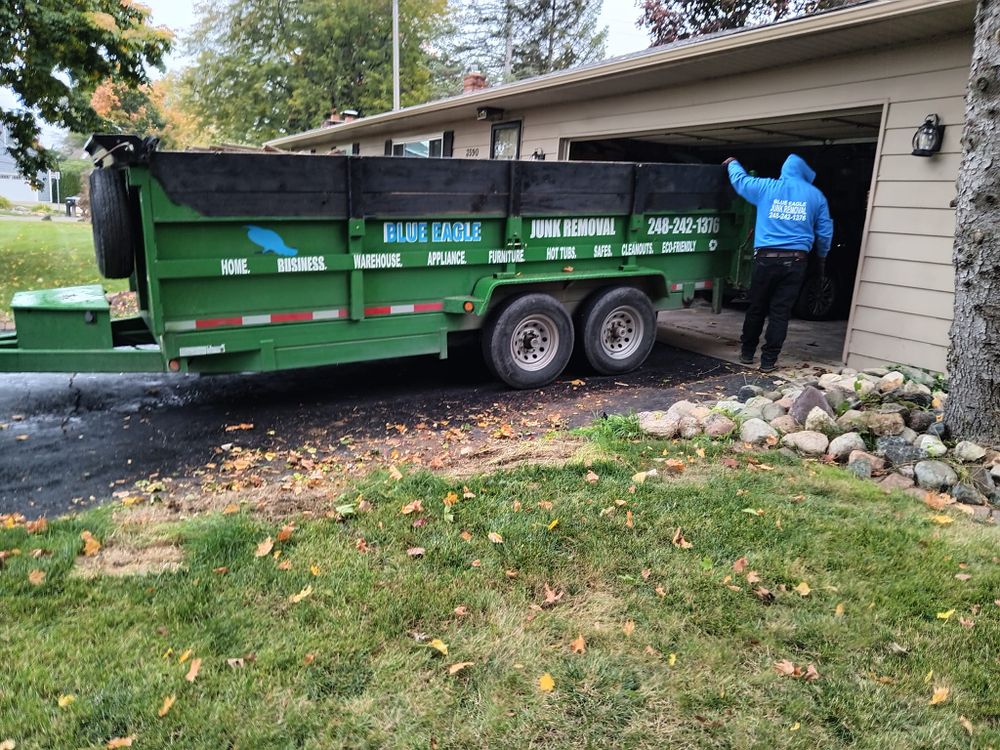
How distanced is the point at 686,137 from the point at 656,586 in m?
8.89

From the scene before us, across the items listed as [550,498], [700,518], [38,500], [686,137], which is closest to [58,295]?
[38,500]

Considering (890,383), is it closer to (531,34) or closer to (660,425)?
(660,425)

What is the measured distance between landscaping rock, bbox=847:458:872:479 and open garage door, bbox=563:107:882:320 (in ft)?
20.8

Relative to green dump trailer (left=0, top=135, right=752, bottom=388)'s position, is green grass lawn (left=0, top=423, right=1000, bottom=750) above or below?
below

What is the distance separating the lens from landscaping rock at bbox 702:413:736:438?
546 centimetres

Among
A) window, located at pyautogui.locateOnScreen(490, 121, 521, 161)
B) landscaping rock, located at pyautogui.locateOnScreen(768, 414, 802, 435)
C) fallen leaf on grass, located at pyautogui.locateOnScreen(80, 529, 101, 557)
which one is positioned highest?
window, located at pyautogui.locateOnScreen(490, 121, 521, 161)

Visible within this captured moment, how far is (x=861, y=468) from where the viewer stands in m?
4.88

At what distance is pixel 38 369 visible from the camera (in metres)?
5.49

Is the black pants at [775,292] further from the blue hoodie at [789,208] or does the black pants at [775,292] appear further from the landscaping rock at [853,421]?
the landscaping rock at [853,421]

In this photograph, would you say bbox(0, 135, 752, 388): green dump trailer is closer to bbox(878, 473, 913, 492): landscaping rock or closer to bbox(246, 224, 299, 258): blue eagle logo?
bbox(246, 224, 299, 258): blue eagle logo

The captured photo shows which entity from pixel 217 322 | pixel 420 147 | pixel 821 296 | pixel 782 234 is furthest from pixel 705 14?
pixel 217 322

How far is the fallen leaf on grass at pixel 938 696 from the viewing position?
283 centimetres

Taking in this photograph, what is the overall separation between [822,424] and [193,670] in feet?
14.0

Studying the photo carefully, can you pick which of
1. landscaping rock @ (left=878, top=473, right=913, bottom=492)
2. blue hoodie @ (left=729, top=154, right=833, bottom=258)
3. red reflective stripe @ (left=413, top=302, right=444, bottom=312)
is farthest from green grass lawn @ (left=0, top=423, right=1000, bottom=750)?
blue hoodie @ (left=729, top=154, right=833, bottom=258)
